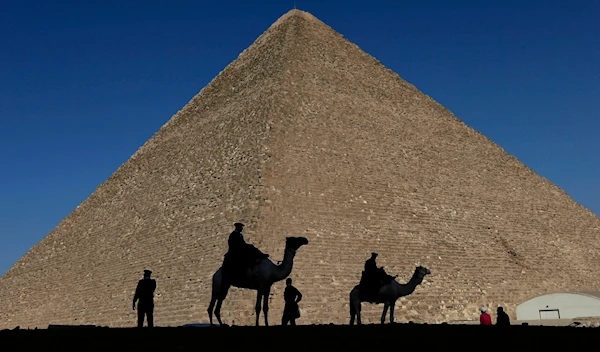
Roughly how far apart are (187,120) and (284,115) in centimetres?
986

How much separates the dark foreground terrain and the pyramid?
9439mm

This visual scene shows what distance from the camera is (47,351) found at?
493cm

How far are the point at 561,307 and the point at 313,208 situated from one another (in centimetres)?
838

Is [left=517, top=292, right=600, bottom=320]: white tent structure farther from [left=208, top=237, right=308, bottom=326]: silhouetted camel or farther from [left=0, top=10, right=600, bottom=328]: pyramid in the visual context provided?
[left=208, top=237, right=308, bottom=326]: silhouetted camel

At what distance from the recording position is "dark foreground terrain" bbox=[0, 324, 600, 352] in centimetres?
519

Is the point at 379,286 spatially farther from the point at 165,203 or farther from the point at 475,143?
the point at 475,143

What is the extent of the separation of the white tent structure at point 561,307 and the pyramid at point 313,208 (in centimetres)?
133

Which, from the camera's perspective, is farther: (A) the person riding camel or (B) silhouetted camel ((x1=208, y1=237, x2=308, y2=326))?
(A) the person riding camel

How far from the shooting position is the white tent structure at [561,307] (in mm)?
18766

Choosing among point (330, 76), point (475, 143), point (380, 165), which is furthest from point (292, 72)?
point (475, 143)

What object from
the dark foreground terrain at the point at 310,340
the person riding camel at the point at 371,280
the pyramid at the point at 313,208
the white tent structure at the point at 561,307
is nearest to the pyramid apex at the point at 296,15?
the pyramid at the point at 313,208

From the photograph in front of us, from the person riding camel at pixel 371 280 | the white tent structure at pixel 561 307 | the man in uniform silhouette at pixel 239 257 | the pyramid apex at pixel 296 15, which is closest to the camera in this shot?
the man in uniform silhouette at pixel 239 257

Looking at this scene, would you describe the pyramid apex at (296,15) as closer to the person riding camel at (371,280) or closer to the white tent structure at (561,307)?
the white tent structure at (561,307)

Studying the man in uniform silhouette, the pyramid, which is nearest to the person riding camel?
the man in uniform silhouette
